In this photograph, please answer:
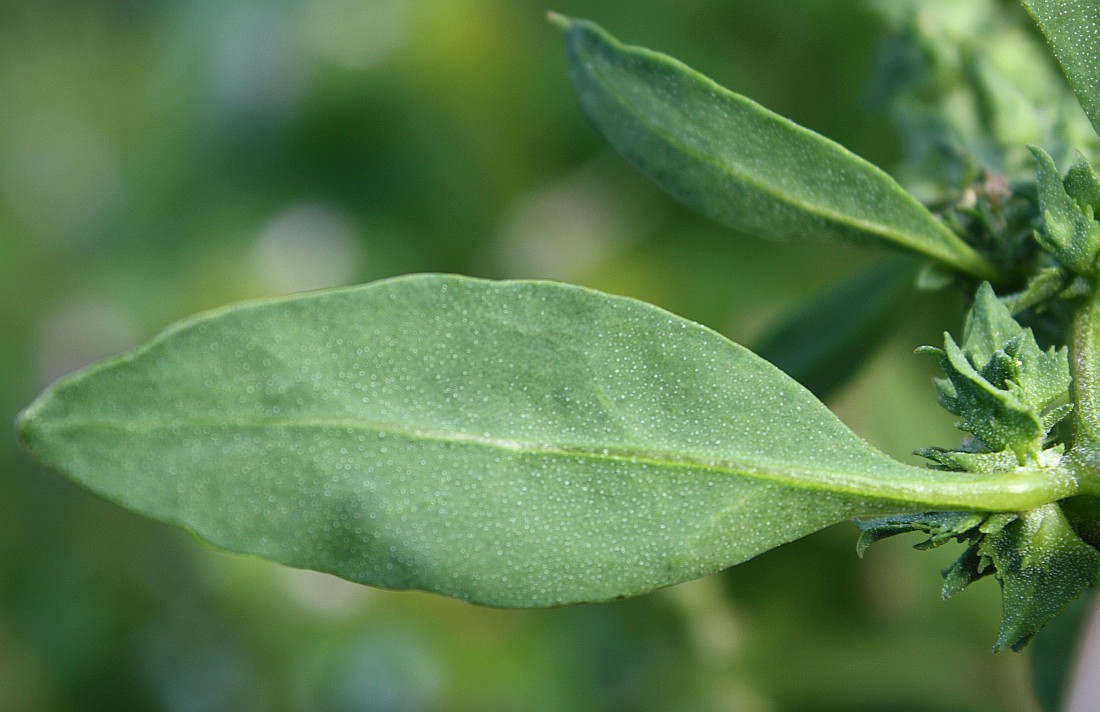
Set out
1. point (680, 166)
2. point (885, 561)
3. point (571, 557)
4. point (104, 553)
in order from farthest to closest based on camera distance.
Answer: point (104, 553) < point (885, 561) < point (680, 166) < point (571, 557)

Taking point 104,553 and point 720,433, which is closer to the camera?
point 720,433

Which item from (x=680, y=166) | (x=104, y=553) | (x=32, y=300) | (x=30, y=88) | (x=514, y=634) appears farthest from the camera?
(x=30, y=88)

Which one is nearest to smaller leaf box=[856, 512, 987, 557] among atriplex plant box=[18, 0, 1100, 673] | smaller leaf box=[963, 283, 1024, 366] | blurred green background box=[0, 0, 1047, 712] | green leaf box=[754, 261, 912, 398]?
atriplex plant box=[18, 0, 1100, 673]

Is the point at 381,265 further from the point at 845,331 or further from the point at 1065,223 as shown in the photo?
the point at 1065,223

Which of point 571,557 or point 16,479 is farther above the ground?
point 571,557

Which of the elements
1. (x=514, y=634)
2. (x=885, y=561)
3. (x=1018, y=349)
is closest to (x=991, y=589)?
(x=885, y=561)

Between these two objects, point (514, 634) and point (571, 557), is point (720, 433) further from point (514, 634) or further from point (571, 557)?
point (514, 634)
